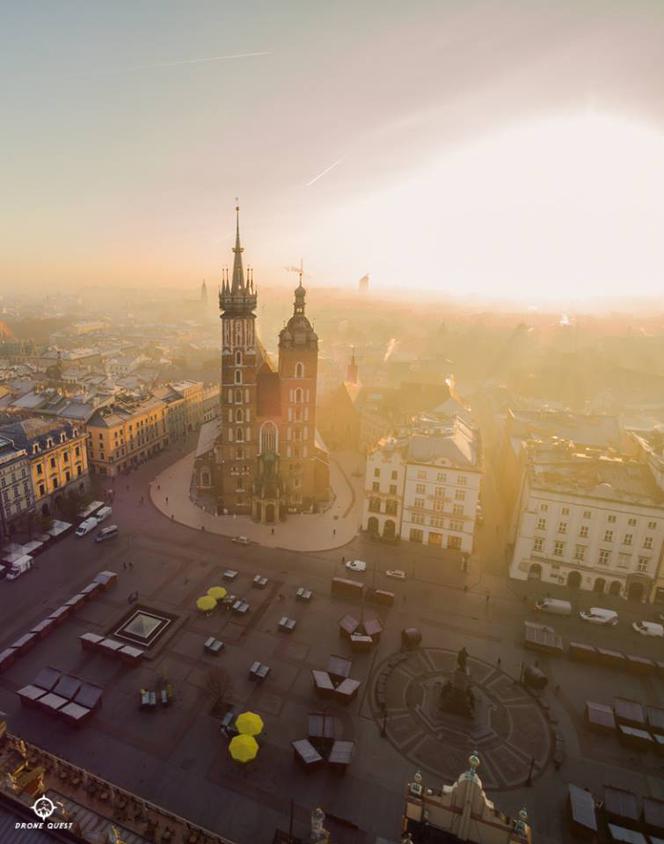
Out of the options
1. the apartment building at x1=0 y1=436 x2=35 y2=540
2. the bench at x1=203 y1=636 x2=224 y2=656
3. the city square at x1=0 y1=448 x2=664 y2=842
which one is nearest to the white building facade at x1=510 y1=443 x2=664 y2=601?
the city square at x1=0 y1=448 x2=664 y2=842

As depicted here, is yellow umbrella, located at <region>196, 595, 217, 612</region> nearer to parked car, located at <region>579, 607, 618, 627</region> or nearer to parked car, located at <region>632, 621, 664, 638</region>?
parked car, located at <region>579, 607, 618, 627</region>

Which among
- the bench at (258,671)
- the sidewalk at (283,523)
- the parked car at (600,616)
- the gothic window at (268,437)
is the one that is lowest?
the sidewalk at (283,523)

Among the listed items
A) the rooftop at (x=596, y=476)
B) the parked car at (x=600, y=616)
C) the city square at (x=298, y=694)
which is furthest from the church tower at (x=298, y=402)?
the parked car at (x=600, y=616)

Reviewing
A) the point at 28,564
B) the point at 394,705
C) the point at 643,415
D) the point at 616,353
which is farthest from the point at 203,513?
the point at 616,353

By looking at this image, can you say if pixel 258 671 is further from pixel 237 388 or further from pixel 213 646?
pixel 237 388

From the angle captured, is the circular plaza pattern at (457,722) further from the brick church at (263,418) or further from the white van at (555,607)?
the brick church at (263,418)

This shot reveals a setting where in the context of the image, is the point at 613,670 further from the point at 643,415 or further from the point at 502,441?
the point at 643,415

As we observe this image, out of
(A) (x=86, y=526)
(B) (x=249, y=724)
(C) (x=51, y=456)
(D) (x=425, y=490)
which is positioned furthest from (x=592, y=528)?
(C) (x=51, y=456)

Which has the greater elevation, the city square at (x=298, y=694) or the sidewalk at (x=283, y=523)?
the city square at (x=298, y=694)
